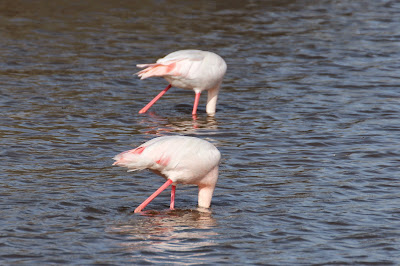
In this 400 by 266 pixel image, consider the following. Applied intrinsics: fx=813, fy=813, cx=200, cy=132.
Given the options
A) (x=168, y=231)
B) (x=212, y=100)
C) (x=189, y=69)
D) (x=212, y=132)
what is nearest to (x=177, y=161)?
(x=168, y=231)

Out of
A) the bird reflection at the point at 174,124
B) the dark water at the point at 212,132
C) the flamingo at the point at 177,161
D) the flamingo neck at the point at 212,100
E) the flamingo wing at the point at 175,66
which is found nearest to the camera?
the dark water at the point at 212,132

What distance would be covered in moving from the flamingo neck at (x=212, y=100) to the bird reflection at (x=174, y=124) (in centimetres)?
15

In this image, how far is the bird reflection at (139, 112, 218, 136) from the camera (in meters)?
10.1

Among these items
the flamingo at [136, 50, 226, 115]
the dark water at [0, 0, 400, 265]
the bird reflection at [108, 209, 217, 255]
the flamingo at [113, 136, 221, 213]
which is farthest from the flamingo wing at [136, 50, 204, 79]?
the bird reflection at [108, 209, 217, 255]

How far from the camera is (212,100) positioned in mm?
10969

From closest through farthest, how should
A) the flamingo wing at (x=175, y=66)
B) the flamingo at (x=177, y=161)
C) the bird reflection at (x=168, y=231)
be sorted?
the bird reflection at (x=168, y=231), the flamingo at (x=177, y=161), the flamingo wing at (x=175, y=66)

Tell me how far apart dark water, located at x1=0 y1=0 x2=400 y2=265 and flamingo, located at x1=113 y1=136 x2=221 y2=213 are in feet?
0.95

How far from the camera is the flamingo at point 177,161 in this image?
6.93 meters

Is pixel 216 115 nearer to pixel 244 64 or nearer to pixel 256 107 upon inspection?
pixel 256 107

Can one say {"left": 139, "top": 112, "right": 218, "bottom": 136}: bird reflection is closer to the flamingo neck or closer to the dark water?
the dark water

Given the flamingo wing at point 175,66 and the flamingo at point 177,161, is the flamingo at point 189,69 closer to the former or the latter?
the flamingo wing at point 175,66

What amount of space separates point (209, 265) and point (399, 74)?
809cm

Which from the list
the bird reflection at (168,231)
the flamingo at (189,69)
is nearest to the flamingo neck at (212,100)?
the flamingo at (189,69)

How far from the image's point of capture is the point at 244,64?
13812 mm
